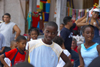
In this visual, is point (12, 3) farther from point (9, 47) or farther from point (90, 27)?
point (90, 27)

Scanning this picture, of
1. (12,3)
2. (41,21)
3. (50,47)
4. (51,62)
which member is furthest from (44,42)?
(12,3)

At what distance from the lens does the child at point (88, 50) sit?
10.8 ft

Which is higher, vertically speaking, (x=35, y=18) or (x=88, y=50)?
(x=35, y=18)

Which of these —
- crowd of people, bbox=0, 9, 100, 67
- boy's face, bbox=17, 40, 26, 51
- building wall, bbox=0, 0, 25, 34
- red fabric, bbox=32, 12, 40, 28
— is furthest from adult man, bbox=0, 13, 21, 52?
building wall, bbox=0, 0, 25, 34

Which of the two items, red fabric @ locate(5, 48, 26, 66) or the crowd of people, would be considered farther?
red fabric @ locate(5, 48, 26, 66)

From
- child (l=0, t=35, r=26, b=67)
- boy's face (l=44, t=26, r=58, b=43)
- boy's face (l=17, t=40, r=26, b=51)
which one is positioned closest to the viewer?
boy's face (l=44, t=26, r=58, b=43)

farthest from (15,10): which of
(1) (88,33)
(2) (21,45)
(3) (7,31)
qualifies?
(1) (88,33)

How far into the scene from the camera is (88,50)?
3.36m

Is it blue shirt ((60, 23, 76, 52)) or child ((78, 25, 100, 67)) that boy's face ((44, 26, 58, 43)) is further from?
blue shirt ((60, 23, 76, 52))

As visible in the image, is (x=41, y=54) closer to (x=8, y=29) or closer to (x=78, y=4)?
(x=8, y=29)

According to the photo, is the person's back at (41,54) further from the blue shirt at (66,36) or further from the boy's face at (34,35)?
the boy's face at (34,35)

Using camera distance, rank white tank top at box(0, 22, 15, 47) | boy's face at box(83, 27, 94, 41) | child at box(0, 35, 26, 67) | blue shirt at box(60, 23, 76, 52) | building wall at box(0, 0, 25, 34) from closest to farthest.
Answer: boy's face at box(83, 27, 94, 41), child at box(0, 35, 26, 67), blue shirt at box(60, 23, 76, 52), white tank top at box(0, 22, 15, 47), building wall at box(0, 0, 25, 34)

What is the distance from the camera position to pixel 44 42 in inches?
109

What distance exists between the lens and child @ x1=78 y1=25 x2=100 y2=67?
10.8 ft
